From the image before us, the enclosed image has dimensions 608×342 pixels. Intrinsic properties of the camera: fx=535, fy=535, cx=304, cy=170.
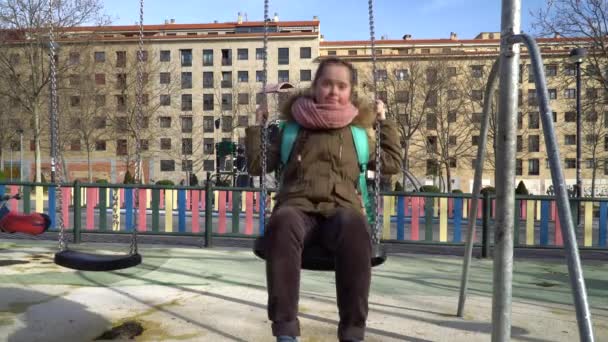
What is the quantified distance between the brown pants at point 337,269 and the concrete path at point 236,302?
100 centimetres

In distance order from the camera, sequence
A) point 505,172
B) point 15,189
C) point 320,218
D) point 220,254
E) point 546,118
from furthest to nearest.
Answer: point 15,189, point 220,254, point 505,172, point 320,218, point 546,118

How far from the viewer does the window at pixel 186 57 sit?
55.0 m

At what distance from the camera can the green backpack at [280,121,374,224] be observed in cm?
261

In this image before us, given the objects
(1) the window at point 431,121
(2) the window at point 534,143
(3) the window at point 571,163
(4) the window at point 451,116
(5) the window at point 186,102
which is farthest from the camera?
(5) the window at point 186,102

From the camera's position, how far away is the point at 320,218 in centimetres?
240

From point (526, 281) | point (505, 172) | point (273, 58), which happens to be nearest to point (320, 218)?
point (505, 172)

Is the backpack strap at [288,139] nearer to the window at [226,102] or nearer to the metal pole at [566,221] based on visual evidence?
the metal pole at [566,221]

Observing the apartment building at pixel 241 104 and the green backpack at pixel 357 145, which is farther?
the apartment building at pixel 241 104

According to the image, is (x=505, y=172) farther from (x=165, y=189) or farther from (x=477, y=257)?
(x=165, y=189)

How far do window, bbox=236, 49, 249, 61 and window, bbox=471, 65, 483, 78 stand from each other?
28.0 m

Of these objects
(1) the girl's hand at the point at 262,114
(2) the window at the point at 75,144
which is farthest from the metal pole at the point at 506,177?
(2) the window at the point at 75,144

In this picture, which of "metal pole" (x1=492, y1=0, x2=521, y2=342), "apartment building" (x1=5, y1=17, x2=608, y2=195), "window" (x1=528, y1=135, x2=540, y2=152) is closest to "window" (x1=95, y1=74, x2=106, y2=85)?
"apartment building" (x1=5, y1=17, x2=608, y2=195)

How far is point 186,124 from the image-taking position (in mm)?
52406

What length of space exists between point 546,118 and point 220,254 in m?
5.42
